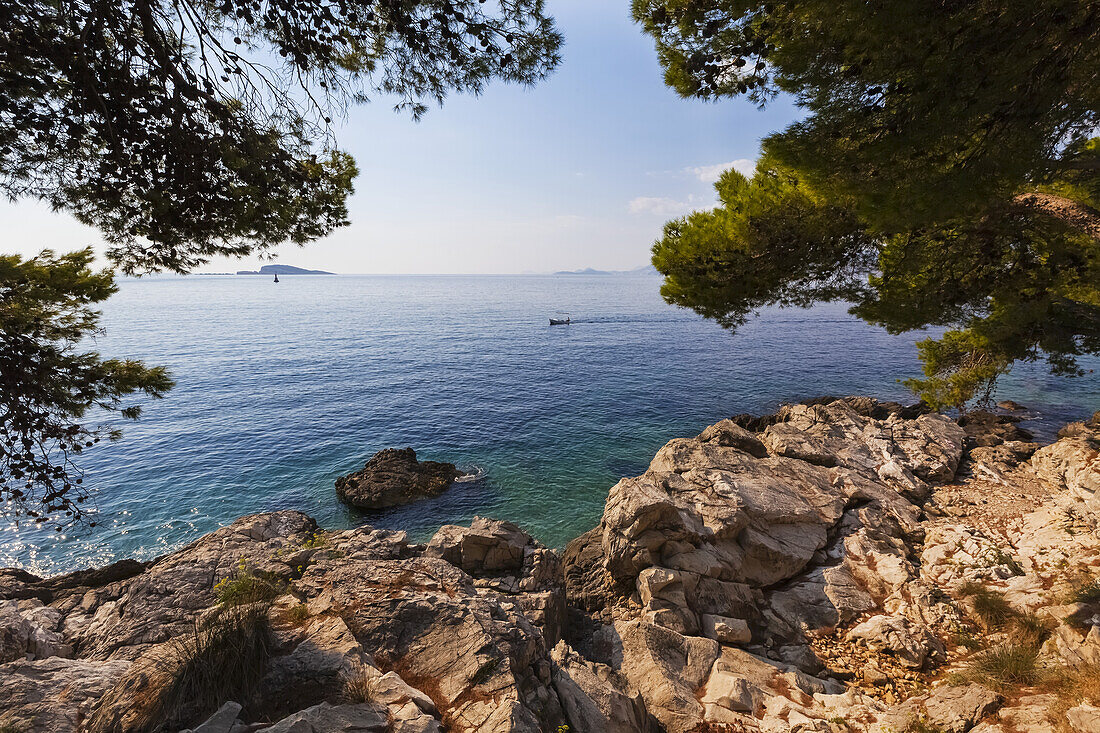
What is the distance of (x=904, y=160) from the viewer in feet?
20.5

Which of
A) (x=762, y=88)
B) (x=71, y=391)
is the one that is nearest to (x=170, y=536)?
(x=71, y=391)

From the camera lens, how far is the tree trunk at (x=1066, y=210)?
7.90 meters

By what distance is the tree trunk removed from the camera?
311 inches

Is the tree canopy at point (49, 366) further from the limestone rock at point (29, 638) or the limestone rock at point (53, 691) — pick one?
the limestone rock at point (53, 691)

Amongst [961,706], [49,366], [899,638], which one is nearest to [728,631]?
[899,638]

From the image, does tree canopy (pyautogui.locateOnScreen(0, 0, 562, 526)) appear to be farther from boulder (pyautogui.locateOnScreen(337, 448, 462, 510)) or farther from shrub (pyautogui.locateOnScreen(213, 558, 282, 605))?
boulder (pyautogui.locateOnScreen(337, 448, 462, 510))

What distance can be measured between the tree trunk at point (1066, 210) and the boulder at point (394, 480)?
2180 cm

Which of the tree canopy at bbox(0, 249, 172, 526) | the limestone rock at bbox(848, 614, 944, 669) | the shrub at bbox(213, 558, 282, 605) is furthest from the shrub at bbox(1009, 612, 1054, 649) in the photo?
the tree canopy at bbox(0, 249, 172, 526)

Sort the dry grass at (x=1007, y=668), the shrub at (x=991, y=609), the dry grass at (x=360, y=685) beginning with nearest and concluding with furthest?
the dry grass at (x=360, y=685), the dry grass at (x=1007, y=668), the shrub at (x=991, y=609)

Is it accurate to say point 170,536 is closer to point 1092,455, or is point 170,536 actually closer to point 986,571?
point 986,571

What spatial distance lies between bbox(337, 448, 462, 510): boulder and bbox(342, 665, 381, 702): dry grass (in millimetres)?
15369

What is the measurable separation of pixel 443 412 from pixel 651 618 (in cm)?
2365

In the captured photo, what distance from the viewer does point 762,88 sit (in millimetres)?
6828

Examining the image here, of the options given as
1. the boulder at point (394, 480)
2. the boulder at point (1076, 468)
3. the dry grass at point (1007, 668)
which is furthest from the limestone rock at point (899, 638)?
the boulder at point (394, 480)
